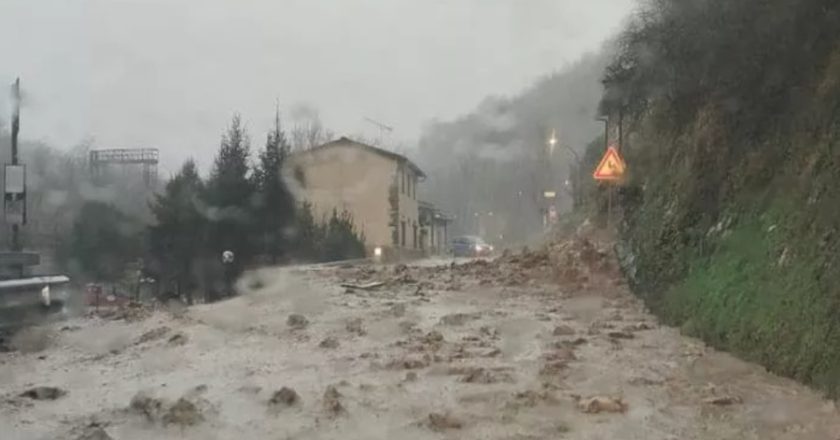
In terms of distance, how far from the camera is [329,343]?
12.2 metres

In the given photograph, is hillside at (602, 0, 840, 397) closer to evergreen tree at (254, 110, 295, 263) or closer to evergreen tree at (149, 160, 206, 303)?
evergreen tree at (149, 160, 206, 303)

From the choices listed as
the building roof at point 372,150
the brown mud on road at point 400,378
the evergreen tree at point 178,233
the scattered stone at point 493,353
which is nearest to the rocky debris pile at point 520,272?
the brown mud on road at point 400,378

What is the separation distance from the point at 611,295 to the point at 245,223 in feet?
42.7

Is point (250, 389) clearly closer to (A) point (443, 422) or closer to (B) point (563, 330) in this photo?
(A) point (443, 422)

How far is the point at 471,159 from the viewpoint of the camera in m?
27.0

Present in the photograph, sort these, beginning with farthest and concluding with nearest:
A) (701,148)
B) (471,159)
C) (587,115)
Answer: (471,159) → (587,115) → (701,148)

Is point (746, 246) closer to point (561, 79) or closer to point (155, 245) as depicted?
point (561, 79)

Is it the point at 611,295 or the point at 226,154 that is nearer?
the point at 611,295

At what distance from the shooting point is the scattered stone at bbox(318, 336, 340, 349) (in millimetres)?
12030

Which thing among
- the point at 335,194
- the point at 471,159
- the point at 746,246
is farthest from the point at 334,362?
the point at 335,194

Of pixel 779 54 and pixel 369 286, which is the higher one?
pixel 779 54

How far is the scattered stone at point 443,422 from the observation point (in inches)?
278

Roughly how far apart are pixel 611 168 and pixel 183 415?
40.2ft

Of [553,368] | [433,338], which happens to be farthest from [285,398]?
[433,338]
